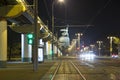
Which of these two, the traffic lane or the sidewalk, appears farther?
the traffic lane

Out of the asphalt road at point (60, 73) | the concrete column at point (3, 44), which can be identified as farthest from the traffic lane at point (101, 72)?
the concrete column at point (3, 44)

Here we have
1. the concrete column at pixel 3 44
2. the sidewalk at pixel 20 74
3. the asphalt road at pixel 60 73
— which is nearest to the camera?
the sidewalk at pixel 20 74

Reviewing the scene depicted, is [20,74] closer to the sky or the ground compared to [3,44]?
closer to the ground

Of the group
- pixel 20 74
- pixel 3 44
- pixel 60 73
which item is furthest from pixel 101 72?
pixel 3 44

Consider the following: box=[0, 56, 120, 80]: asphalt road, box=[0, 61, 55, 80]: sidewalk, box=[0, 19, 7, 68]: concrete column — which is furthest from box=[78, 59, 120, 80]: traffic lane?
box=[0, 19, 7, 68]: concrete column

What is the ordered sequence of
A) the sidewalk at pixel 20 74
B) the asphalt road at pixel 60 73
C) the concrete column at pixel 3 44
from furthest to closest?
the concrete column at pixel 3 44, the asphalt road at pixel 60 73, the sidewalk at pixel 20 74

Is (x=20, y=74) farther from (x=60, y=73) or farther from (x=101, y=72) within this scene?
(x=101, y=72)

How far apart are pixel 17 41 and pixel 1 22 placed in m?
63.0

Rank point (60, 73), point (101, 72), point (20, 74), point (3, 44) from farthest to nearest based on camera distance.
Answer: point (3, 44), point (101, 72), point (60, 73), point (20, 74)

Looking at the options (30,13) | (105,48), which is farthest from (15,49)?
(105,48)

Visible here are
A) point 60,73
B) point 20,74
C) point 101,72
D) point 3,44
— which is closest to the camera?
point 20,74

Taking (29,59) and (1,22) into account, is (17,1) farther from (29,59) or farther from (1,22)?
(29,59)

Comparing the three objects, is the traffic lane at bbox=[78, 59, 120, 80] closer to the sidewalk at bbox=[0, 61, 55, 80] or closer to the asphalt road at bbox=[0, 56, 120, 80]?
the asphalt road at bbox=[0, 56, 120, 80]

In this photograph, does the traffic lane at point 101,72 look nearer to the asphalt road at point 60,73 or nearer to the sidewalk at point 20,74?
the asphalt road at point 60,73
